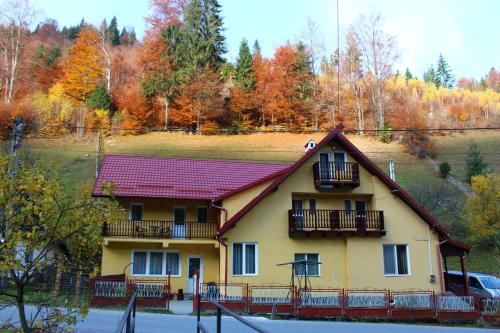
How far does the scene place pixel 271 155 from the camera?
5325 centimetres

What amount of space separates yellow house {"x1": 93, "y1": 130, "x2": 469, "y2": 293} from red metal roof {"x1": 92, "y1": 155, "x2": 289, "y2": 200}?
0.37ft

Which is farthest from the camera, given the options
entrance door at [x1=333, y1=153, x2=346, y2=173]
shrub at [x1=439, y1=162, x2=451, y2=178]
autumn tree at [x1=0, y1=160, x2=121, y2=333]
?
shrub at [x1=439, y1=162, x2=451, y2=178]

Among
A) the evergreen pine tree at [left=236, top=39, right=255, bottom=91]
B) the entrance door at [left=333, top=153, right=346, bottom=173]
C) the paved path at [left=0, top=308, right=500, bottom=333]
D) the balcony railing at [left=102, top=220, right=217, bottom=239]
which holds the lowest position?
the paved path at [left=0, top=308, right=500, bottom=333]

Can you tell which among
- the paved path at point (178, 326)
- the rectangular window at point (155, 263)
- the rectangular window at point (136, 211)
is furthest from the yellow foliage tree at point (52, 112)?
the paved path at point (178, 326)

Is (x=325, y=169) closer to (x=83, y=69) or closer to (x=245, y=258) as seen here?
(x=245, y=258)

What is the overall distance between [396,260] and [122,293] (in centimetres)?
1381

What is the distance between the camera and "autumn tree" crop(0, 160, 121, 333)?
7273 mm

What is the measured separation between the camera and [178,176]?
1101 inches

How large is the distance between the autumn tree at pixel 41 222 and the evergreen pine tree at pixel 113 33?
73278 millimetres

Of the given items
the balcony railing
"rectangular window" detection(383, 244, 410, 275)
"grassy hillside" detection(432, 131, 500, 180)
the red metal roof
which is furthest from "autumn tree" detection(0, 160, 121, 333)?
"grassy hillside" detection(432, 131, 500, 180)

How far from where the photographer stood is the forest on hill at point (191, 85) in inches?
2367

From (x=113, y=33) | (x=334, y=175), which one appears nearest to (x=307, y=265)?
(x=334, y=175)

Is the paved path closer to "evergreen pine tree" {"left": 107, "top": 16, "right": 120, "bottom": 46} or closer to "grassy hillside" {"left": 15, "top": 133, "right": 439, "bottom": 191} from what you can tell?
"grassy hillside" {"left": 15, "top": 133, "right": 439, "bottom": 191}

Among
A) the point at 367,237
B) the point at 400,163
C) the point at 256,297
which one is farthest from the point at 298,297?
the point at 400,163
